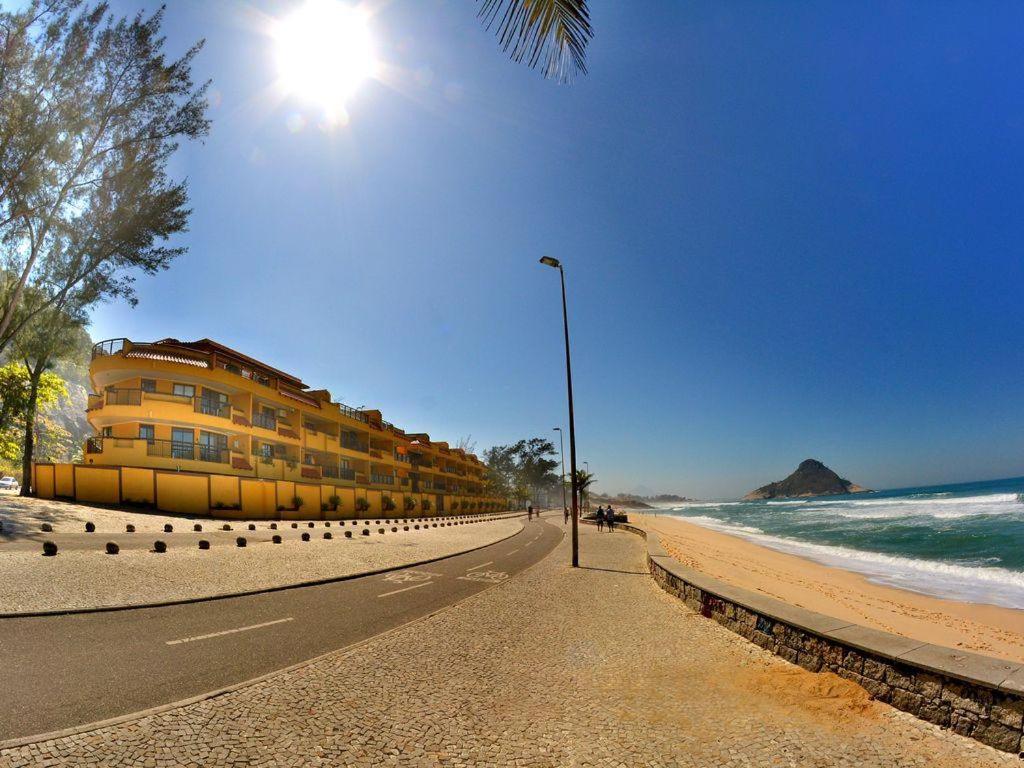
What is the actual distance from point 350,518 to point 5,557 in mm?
27087

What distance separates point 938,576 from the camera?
1820cm

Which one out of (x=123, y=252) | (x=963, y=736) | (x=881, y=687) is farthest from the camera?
(x=123, y=252)

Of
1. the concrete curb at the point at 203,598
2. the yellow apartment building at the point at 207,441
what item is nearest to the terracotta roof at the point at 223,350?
the yellow apartment building at the point at 207,441

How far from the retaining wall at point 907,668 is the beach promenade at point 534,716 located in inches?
5.4

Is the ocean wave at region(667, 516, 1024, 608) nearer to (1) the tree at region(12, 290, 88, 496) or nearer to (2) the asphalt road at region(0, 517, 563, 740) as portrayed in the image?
(2) the asphalt road at region(0, 517, 563, 740)

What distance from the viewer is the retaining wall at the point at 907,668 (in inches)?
138

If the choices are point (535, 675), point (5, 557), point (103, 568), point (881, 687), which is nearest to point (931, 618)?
point (881, 687)

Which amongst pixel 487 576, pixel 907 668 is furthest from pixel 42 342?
pixel 907 668

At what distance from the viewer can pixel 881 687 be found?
4402 mm

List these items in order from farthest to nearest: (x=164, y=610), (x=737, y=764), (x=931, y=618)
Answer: (x=931, y=618) < (x=164, y=610) < (x=737, y=764)

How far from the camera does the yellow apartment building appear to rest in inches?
907

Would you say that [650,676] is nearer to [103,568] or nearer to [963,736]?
[963,736]

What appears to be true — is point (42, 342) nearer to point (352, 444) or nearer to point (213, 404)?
point (213, 404)

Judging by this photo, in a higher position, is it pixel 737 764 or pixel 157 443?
pixel 157 443
